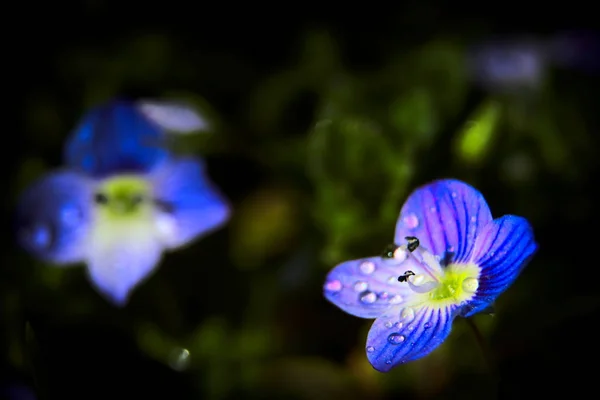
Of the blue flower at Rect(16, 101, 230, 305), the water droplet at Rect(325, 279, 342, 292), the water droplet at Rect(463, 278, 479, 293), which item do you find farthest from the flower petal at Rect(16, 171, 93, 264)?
the water droplet at Rect(463, 278, 479, 293)

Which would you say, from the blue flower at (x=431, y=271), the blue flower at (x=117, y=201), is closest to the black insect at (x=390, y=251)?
the blue flower at (x=431, y=271)

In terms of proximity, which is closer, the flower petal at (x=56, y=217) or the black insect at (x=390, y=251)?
the black insect at (x=390, y=251)

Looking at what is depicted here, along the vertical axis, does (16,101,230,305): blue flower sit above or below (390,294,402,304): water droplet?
below

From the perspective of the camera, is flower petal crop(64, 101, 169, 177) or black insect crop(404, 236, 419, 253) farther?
flower petal crop(64, 101, 169, 177)

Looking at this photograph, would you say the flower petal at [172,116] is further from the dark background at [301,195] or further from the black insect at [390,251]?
the black insect at [390,251]

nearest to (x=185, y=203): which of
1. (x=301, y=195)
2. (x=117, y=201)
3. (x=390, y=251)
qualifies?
(x=117, y=201)

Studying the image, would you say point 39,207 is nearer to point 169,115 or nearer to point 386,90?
point 169,115

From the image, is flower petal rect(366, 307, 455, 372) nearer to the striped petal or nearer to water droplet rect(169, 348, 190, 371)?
the striped petal
